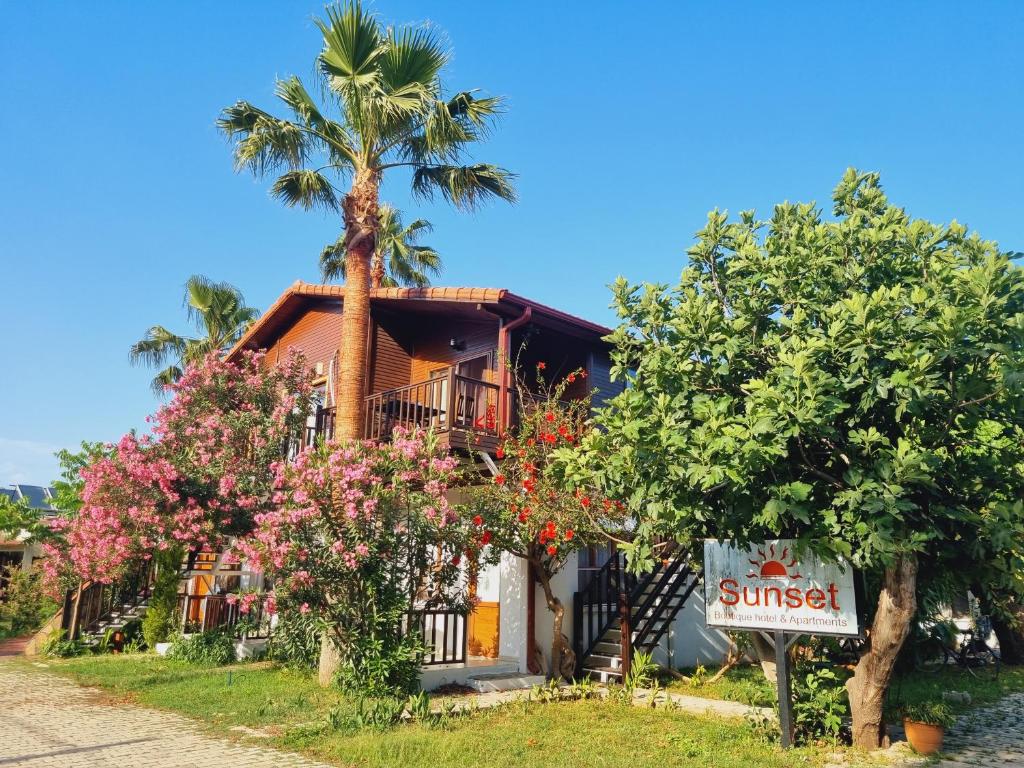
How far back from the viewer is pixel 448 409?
1236 centimetres

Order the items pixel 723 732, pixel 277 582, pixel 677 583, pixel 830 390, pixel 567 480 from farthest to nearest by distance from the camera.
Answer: pixel 677 583, pixel 277 582, pixel 567 480, pixel 723 732, pixel 830 390

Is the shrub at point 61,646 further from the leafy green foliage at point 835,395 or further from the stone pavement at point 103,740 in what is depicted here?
the leafy green foliage at point 835,395

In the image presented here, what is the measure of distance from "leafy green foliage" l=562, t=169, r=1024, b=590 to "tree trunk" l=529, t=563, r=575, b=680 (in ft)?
13.3

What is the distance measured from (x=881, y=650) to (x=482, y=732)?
4.26 meters

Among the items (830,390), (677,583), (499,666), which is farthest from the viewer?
(677,583)

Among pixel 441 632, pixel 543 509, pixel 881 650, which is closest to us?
pixel 881 650

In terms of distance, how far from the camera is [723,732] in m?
8.23

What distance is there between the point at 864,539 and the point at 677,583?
6521 millimetres

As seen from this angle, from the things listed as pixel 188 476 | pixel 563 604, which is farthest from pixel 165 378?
pixel 563 604

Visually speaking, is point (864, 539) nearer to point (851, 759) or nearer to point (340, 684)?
point (851, 759)

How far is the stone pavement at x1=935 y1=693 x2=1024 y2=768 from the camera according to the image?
296 inches

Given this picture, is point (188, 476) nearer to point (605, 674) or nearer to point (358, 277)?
point (358, 277)

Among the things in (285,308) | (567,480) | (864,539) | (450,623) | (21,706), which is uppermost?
(285,308)

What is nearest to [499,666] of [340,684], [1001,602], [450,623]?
[450,623]
